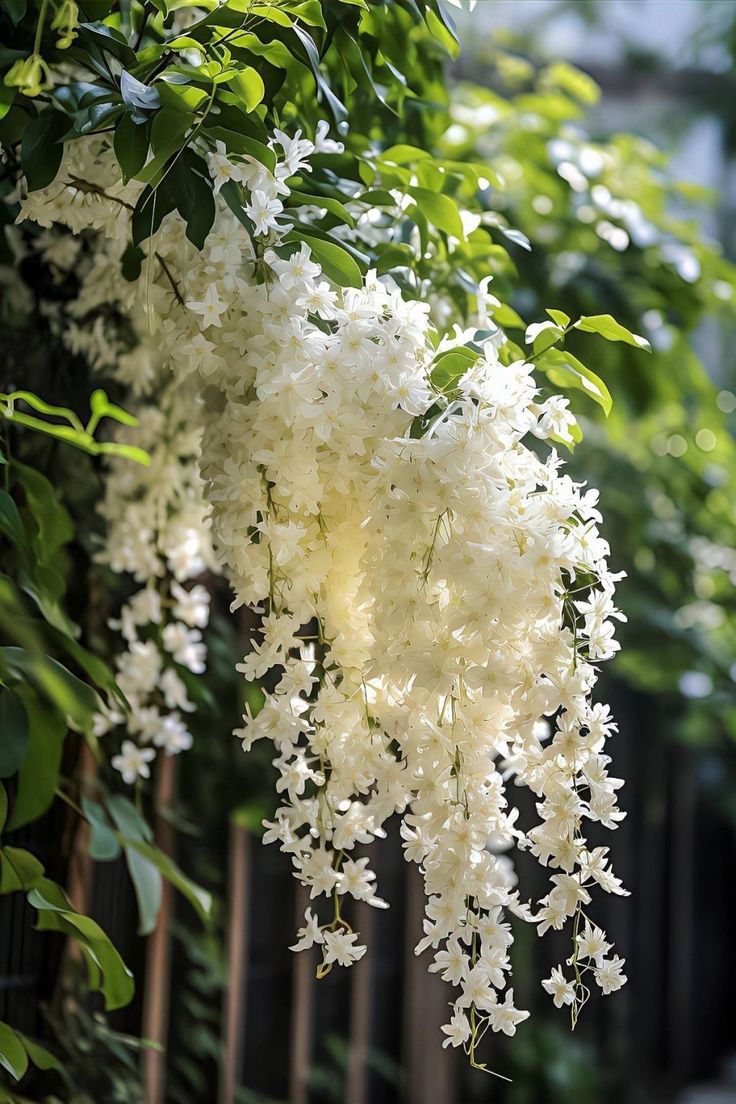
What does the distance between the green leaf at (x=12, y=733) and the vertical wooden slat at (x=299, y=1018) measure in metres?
1.26

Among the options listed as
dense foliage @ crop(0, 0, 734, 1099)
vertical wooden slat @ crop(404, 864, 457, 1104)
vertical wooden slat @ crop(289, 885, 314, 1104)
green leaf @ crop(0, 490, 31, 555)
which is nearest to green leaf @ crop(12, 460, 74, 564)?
dense foliage @ crop(0, 0, 734, 1099)

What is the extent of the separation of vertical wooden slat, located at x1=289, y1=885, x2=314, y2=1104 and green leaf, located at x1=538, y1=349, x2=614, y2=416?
1308 mm

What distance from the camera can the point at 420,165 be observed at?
93cm

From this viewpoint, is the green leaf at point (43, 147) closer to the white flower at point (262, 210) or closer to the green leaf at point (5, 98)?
the green leaf at point (5, 98)

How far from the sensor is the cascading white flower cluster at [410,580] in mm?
655

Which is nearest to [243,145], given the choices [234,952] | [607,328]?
[607,328]

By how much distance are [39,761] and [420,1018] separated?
177 cm

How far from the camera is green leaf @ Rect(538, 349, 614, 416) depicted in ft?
2.43

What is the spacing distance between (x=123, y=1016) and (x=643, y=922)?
240cm

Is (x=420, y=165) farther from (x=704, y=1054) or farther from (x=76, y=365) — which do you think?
(x=704, y=1054)

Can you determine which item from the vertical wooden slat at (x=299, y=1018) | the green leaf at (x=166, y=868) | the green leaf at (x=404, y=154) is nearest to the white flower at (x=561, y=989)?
the green leaf at (x=166, y=868)

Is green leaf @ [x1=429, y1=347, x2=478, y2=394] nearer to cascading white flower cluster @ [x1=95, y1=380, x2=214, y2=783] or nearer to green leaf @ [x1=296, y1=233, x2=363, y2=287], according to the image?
green leaf @ [x1=296, y1=233, x2=363, y2=287]

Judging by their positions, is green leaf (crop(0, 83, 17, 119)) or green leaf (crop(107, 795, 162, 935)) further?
green leaf (crop(107, 795, 162, 935))

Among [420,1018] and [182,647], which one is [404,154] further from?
[420,1018]
